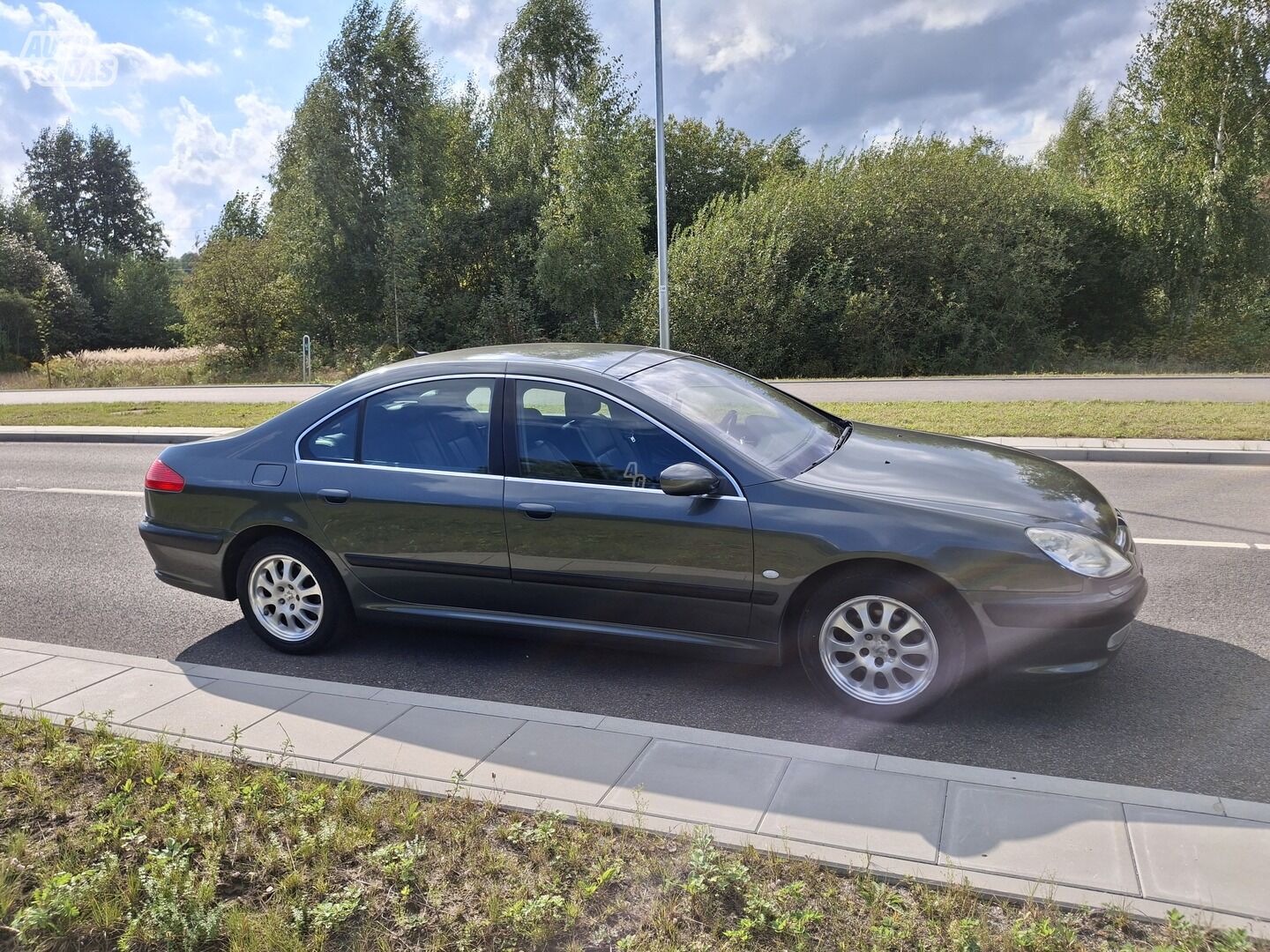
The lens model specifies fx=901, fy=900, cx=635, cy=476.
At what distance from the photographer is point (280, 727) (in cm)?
387

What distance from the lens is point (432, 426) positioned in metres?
4.63

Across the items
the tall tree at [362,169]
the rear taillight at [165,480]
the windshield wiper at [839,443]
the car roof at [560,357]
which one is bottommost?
the rear taillight at [165,480]

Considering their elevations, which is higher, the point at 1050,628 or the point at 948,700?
the point at 1050,628

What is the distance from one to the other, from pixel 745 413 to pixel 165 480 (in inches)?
129

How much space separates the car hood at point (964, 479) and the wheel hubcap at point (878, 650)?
51cm

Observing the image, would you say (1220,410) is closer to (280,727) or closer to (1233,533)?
(1233,533)

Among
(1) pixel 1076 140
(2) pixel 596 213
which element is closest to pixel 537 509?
(2) pixel 596 213

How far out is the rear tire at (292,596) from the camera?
15.8ft

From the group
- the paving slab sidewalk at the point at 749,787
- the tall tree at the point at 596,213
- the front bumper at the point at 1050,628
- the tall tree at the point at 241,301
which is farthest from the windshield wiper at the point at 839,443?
the tall tree at the point at 241,301

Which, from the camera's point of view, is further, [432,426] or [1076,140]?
[1076,140]

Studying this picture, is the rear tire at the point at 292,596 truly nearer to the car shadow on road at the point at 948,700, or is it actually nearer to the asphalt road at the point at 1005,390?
the car shadow on road at the point at 948,700

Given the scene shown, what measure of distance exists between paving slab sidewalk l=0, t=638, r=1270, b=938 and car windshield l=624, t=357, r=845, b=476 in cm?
137

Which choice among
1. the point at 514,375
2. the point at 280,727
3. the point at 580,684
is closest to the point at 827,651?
the point at 580,684

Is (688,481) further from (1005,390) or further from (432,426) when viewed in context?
(1005,390)
